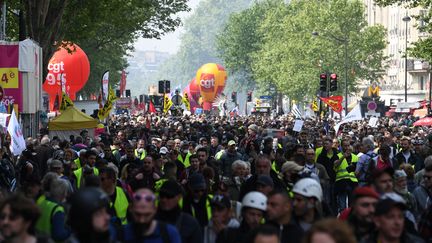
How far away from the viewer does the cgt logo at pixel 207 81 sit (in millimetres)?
141000

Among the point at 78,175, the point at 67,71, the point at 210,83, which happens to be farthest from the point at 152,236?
the point at 210,83

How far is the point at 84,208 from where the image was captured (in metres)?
8.97

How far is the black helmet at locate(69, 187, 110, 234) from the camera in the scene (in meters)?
8.95

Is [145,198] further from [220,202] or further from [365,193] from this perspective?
[220,202]

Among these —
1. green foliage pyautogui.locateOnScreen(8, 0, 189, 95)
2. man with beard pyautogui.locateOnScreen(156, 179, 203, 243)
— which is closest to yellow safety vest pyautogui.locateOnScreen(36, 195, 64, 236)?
man with beard pyautogui.locateOnScreen(156, 179, 203, 243)

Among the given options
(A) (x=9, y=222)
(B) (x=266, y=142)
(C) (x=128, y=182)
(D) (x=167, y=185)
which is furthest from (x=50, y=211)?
(B) (x=266, y=142)

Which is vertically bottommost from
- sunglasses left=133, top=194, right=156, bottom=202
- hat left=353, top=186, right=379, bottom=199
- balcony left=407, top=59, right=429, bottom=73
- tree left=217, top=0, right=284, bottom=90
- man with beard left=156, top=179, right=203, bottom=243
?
man with beard left=156, top=179, right=203, bottom=243

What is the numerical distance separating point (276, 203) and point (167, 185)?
1.40m

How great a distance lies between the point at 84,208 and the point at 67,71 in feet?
156

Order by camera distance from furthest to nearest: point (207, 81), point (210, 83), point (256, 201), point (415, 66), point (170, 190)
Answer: point (207, 81)
point (210, 83)
point (415, 66)
point (170, 190)
point (256, 201)

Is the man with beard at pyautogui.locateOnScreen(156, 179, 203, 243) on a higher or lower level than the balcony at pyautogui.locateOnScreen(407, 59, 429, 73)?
lower

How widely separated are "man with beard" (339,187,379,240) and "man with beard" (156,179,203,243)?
47.9 inches

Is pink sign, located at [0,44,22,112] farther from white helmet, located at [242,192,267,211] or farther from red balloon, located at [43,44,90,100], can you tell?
red balloon, located at [43,44,90,100]

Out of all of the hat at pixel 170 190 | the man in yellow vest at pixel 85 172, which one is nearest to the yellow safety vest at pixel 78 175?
the man in yellow vest at pixel 85 172
